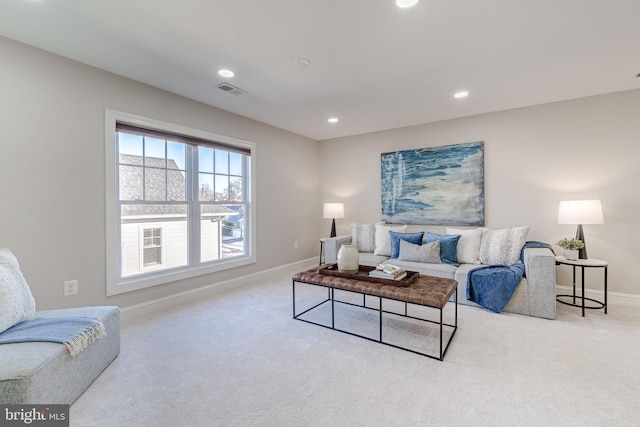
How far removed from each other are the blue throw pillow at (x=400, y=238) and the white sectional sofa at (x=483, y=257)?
0.42ft

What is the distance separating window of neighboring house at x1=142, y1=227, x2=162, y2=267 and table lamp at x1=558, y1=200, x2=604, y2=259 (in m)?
4.71

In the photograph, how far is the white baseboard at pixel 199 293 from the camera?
9.82 feet

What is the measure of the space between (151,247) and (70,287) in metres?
0.81

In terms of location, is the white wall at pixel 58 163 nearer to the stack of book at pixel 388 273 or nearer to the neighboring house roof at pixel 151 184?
the neighboring house roof at pixel 151 184

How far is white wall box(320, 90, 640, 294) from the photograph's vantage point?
329 centimetres

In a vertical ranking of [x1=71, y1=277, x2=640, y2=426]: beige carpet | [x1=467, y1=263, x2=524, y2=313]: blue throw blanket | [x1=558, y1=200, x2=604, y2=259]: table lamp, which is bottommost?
[x1=71, y1=277, x2=640, y2=426]: beige carpet

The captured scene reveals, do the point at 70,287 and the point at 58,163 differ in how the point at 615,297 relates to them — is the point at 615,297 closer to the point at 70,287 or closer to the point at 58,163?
the point at 70,287

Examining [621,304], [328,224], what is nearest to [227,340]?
[328,224]

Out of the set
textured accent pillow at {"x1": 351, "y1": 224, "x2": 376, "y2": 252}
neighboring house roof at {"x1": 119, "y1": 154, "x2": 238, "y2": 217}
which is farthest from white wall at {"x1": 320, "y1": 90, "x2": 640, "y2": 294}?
neighboring house roof at {"x1": 119, "y1": 154, "x2": 238, "y2": 217}

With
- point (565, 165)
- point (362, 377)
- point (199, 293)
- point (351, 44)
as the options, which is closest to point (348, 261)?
point (362, 377)

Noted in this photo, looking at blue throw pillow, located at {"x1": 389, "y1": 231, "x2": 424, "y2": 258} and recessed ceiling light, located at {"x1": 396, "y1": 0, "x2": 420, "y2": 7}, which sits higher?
recessed ceiling light, located at {"x1": 396, "y1": 0, "x2": 420, "y2": 7}

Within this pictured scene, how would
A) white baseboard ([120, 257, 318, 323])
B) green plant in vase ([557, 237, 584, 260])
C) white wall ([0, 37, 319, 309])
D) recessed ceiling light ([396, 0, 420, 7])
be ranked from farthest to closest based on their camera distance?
1. green plant in vase ([557, 237, 584, 260])
2. white baseboard ([120, 257, 318, 323])
3. white wall ([0, 37, 319, 309])
4. recessed ceiling light ([396, 0, 420, 7])

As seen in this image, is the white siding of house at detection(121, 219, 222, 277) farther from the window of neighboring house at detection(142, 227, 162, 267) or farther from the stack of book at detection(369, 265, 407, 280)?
the stack of book at detection(369, 265, 407, 280)

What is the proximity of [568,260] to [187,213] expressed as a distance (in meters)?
4.54
